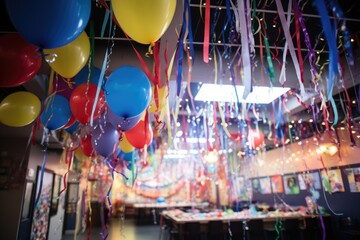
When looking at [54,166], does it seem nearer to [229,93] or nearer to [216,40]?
[229,93]

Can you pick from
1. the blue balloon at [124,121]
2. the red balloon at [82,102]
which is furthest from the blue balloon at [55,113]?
the blue balloon at [124,121]

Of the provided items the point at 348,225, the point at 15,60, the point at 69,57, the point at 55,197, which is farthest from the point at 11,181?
the point at 348,225

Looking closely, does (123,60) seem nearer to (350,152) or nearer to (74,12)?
(74,12)

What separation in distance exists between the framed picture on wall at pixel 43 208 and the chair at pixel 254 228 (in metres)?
4.73

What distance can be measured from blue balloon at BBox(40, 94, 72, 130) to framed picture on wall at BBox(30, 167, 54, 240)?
378 cm

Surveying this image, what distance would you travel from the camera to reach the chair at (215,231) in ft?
16.5

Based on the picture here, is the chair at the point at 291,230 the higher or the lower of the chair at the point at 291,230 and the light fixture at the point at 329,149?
the lower

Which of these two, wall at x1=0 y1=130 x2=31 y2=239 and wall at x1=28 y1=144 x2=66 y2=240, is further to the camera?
wall at x1=28 y1=144 x2=66 y2=240

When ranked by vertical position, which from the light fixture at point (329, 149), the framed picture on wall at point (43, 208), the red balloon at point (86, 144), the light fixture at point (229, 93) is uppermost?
the light fixture at point (229, 93)

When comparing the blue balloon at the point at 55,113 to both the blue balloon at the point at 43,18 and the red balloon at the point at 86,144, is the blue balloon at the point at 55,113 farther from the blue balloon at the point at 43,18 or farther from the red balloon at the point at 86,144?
the blue balloon at the point at 43,18

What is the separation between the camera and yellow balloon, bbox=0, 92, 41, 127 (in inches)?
91.8

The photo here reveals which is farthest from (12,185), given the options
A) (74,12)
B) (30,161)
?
(74,12)

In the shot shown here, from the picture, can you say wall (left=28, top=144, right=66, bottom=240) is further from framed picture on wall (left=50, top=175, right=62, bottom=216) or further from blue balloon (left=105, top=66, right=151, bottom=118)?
blue balloon (left=105, top=66, right=151, bottom=118)

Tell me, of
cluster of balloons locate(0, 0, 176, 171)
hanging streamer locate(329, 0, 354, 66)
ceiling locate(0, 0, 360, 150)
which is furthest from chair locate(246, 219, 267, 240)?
hanging streamer locate(329, 0, 354, 66)
